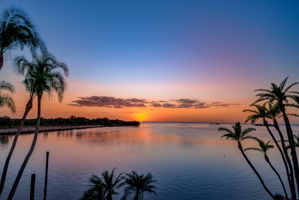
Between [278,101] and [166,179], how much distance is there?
71.4 feet

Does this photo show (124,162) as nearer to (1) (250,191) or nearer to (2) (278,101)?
(1) (250,191)

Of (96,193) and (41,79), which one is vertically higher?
(41,79)

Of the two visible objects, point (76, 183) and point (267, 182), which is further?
point (267, 182)

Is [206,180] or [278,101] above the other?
[278,101]

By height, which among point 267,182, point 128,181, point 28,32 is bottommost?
point 267,182

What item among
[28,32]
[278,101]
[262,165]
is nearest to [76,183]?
[28,32]

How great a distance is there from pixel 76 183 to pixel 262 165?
4265 cm

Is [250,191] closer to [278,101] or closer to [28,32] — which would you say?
[278,101]

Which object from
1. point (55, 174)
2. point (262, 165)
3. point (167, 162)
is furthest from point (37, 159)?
point (262, 165)

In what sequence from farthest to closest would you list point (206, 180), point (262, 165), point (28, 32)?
point (262, 165), point (206, 180), point (28, 32)

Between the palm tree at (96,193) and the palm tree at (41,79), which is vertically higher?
the palm tree at (41,79)

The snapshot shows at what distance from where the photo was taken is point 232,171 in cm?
4166

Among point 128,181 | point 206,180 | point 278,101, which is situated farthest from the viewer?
point 206,180

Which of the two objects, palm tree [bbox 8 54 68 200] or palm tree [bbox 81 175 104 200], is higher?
palm tree [bbox 8 54 68 200]
